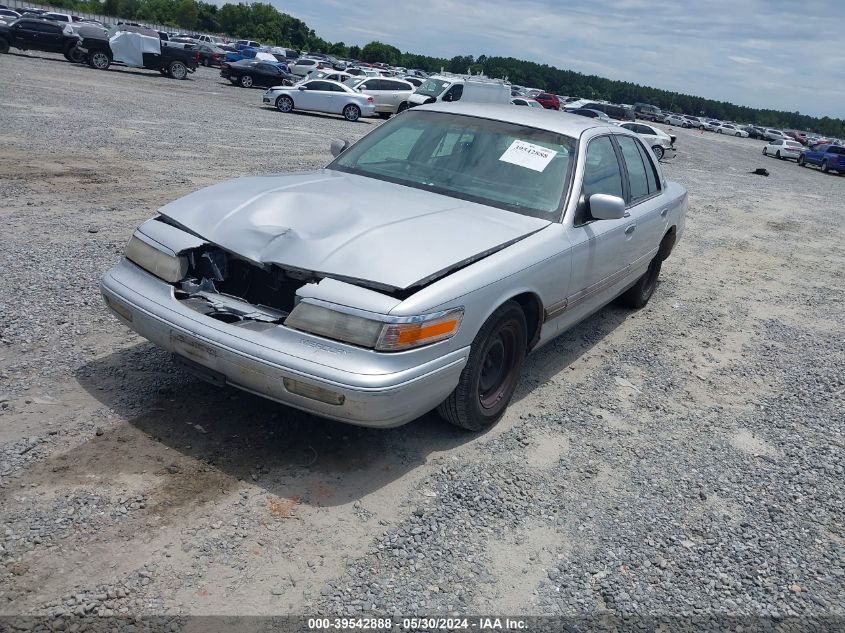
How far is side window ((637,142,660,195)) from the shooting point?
594 centimetres

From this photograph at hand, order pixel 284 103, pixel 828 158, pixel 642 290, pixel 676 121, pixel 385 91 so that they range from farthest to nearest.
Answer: pixel 676 121 < pixel 828 158 < pixel 385 91 < pixel 284 103 < pixel 642 290

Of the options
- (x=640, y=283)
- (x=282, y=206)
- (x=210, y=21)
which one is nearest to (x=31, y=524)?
(x=282, y=206)

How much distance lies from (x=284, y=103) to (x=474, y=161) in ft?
70.3

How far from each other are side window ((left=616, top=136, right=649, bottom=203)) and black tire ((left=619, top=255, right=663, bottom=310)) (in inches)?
37.2

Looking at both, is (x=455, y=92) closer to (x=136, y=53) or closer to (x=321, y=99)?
(x=321, y=99)

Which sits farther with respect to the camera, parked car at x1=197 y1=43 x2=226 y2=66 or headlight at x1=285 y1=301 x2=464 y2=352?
parked car at x1=197 y1=43 x2=226 y2=66

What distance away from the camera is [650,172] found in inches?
237

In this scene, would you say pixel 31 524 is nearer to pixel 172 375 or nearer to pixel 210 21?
pixel 172 375

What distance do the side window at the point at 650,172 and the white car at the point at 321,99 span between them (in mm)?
20354

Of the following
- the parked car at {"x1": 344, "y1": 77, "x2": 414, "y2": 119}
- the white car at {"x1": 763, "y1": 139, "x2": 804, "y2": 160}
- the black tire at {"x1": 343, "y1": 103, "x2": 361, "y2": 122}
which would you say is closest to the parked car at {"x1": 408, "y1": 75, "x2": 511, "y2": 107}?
the parked car at {"x1": 344, "y1": 77, "x2": 414, "y2": 119}

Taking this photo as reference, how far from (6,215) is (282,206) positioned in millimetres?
4690

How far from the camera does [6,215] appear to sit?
6.96 metres

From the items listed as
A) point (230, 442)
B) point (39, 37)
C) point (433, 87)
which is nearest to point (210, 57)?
point (39, 37)

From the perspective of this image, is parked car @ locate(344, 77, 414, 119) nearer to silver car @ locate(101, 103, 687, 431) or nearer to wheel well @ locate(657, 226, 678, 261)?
wheel well @ locate(657, 226, 678, 261)
